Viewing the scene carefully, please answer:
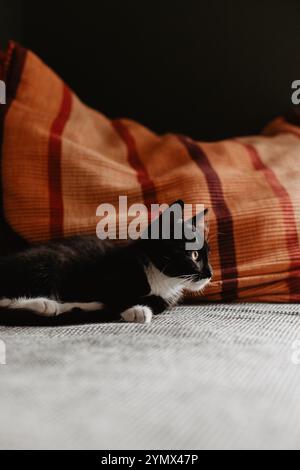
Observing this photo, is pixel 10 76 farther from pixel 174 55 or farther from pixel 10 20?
pixel 174 55

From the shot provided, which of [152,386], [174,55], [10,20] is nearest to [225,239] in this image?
[152,386]

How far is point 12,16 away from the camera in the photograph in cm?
197

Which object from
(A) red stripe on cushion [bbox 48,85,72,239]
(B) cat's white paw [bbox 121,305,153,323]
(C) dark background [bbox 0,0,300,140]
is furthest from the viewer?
(C) dark background [bbox 0,0,300,140]

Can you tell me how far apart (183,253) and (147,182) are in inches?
9.8

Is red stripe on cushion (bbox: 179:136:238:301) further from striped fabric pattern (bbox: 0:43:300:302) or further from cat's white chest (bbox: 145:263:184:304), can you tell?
cat's white chest (bbox: 145:263:184:304)

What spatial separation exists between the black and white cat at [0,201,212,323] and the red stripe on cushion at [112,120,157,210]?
155 mm

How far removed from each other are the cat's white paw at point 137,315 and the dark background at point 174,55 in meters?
0.91

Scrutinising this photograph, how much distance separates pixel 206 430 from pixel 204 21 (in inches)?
62.6

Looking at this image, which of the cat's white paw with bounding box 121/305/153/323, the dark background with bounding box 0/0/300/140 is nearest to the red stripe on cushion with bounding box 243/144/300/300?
the cat's white paw with bounding box 121/305/153/323

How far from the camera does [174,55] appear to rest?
76.7 inches

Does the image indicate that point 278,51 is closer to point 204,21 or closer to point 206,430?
point 204,21

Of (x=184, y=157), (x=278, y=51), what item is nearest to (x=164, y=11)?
(x=278, y=51)

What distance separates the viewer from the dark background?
1.89 meters

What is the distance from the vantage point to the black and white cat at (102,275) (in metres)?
1.24
